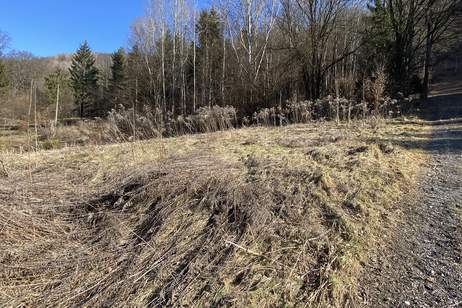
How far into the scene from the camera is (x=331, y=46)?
17016 mm

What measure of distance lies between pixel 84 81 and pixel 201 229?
39.4 metres

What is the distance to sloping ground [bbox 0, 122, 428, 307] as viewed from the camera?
2.70 metres

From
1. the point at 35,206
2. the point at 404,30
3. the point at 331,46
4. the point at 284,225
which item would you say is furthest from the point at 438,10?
the point at 35,206

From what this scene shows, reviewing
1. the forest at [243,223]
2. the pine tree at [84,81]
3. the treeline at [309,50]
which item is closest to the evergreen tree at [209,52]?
the treeline at [309,50]

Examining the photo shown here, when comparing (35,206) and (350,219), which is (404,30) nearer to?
(350,219)

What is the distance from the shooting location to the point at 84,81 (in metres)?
38.7

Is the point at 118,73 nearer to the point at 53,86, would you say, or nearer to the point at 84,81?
the point at 84,81

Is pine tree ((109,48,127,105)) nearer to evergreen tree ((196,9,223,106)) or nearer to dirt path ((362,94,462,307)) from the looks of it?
evergreen tree ((196,9,223,106))

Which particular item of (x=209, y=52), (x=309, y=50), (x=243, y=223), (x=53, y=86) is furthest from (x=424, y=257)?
(x=53, y=86)

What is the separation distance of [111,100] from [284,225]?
1331 inches

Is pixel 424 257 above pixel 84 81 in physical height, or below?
below

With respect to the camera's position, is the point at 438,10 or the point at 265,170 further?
the point at 438,10

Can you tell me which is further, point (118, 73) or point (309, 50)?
point (118, 73)

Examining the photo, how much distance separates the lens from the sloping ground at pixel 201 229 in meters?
2.70
